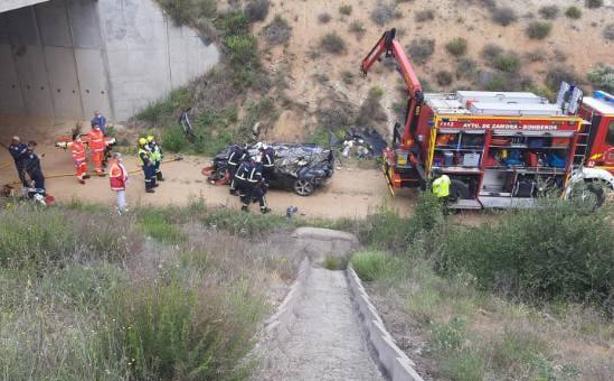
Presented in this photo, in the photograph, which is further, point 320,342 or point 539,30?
point 539,30

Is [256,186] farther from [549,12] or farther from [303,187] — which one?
[549,12]

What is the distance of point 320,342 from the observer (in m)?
6.03

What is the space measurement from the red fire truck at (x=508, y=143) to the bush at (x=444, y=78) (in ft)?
15.9

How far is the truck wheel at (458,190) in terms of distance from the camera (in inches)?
522

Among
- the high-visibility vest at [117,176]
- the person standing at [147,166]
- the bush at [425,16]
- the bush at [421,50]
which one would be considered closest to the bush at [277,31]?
the bush at [421,50]

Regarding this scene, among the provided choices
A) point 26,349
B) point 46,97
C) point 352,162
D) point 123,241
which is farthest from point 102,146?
point 26,349

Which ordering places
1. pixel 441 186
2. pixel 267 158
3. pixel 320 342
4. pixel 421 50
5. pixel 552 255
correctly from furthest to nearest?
pixel 421 50 < pixel 267 158 < pixel 441 186 < pixel 552 255 < pixel 320 342

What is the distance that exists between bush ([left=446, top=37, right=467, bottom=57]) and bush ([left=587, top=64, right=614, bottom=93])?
446cm

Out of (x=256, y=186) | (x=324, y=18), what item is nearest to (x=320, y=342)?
(x=256, y=186)

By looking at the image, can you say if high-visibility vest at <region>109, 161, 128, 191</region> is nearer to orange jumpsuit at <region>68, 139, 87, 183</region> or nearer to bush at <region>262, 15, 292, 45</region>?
orange jumpsuit at <region>68, 139, 87, 183</region>

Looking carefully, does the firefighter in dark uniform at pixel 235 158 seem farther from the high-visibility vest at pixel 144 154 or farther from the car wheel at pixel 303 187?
the high-visibility vest at pixel 144 154

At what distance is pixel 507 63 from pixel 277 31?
27.4ft

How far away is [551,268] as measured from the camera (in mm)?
8828

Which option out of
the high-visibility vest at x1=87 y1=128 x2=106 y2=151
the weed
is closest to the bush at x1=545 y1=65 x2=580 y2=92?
the weed
